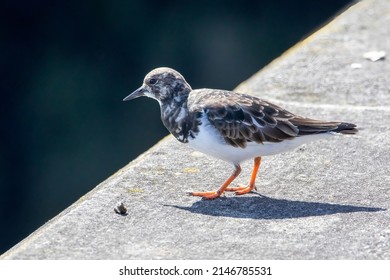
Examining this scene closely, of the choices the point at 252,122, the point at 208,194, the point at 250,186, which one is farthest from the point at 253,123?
the point at 208,194

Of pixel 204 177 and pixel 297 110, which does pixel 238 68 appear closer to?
pixel 297 110

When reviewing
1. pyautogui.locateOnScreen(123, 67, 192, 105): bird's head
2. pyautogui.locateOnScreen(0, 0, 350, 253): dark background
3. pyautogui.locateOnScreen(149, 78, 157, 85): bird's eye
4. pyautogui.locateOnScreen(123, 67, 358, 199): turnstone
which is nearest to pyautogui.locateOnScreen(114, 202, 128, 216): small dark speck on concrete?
pyautogui.locateOnScreen(123, 67, 358, 199): turnstone

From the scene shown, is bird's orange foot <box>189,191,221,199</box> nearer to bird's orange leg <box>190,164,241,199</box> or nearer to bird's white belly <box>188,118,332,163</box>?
bird's orange leg <box>190,164,241,199</box>

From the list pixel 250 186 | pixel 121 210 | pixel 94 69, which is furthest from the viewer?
pixel 94 69

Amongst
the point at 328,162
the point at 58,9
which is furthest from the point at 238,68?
the point at 328,162

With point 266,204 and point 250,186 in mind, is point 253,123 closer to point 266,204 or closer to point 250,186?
point 250,186

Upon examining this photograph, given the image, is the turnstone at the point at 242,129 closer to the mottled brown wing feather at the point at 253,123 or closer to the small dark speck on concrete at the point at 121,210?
the mottled brown wing feather at the point at 253,123

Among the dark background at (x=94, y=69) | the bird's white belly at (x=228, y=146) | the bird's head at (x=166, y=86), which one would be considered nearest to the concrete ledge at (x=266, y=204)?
the bird's white belly at (x=228, y=146)
